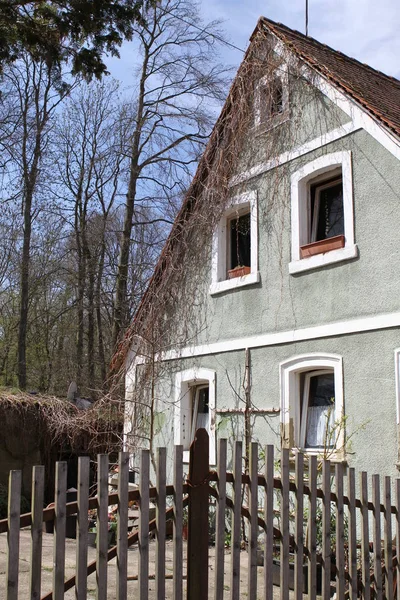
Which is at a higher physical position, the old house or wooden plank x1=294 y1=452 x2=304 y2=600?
the old house

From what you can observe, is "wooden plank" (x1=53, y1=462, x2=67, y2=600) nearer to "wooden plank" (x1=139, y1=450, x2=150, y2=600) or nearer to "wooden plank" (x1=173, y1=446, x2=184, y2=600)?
"wooden plank" (x1=139, y1=450, x2=150, y2=600)

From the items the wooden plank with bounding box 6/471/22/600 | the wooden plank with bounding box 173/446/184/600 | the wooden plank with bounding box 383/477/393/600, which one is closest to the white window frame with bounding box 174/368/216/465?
the wooden plank with bounding box 383/477/393/600

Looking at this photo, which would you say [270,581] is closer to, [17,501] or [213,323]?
[17,501]

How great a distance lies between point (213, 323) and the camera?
11.7 m

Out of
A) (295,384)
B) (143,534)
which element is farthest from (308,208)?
(143,534)

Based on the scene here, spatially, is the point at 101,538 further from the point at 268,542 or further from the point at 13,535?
the point at 268,542

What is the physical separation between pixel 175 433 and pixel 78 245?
41.1ft

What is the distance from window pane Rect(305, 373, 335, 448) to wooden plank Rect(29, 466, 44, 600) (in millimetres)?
6396

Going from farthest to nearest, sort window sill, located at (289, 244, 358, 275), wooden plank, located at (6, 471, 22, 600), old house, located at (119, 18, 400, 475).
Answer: window sill, located at (289, 244, 358, 275) → old house, located at (119, 18, 400, 475) → wooden plank, located at (6, 471, 22, 600)

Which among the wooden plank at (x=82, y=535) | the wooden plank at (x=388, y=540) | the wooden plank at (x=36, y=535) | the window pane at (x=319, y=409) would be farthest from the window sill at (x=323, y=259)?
the wooden plank at (x=36, y=535)

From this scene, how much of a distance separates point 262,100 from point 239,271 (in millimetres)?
3040

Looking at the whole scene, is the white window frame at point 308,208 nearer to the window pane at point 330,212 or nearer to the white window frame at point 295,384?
the window pane at point 330,212

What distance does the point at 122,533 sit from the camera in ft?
12.3

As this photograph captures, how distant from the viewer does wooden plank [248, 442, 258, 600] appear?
4387 mm
